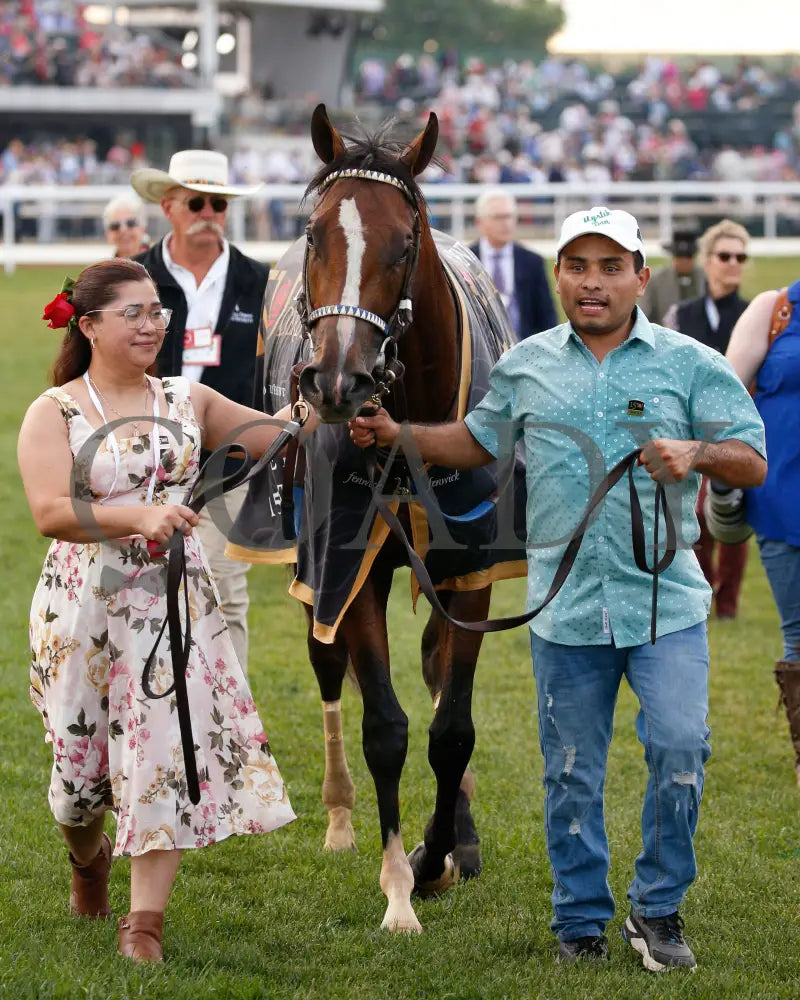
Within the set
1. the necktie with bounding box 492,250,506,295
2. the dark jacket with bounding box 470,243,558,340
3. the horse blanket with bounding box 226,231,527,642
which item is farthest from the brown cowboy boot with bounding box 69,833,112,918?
the necktie with bounding box 492,250,506,295

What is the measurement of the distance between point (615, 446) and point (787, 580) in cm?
185

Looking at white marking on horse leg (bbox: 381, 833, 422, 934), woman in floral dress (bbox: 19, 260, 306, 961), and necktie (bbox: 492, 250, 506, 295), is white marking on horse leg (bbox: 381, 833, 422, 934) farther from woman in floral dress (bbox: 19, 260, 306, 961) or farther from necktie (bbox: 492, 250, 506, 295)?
necktie (bbox: 492, 250, 506, 295)

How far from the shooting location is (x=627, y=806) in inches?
215

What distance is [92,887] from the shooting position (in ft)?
13.9

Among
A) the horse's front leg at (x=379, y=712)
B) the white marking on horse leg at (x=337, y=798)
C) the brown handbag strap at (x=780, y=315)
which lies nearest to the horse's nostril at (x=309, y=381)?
the horse's front leg at (x=379, y=712)

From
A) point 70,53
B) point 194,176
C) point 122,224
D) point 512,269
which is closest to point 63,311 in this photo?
point 194,176

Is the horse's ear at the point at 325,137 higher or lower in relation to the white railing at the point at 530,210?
higher

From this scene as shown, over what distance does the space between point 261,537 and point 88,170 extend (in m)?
27.8

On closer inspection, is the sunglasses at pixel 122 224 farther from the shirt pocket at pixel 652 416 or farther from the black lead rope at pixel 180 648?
the shirt pocket at pixel 652 416

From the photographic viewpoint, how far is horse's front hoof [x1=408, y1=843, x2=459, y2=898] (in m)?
4.70

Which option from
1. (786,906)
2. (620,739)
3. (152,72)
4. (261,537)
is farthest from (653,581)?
(152,72)

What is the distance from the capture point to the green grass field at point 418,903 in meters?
3.77

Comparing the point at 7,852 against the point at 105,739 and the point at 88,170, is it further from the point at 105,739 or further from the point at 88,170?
the point at 88,170

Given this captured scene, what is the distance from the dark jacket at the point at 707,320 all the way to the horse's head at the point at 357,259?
4459 mm
